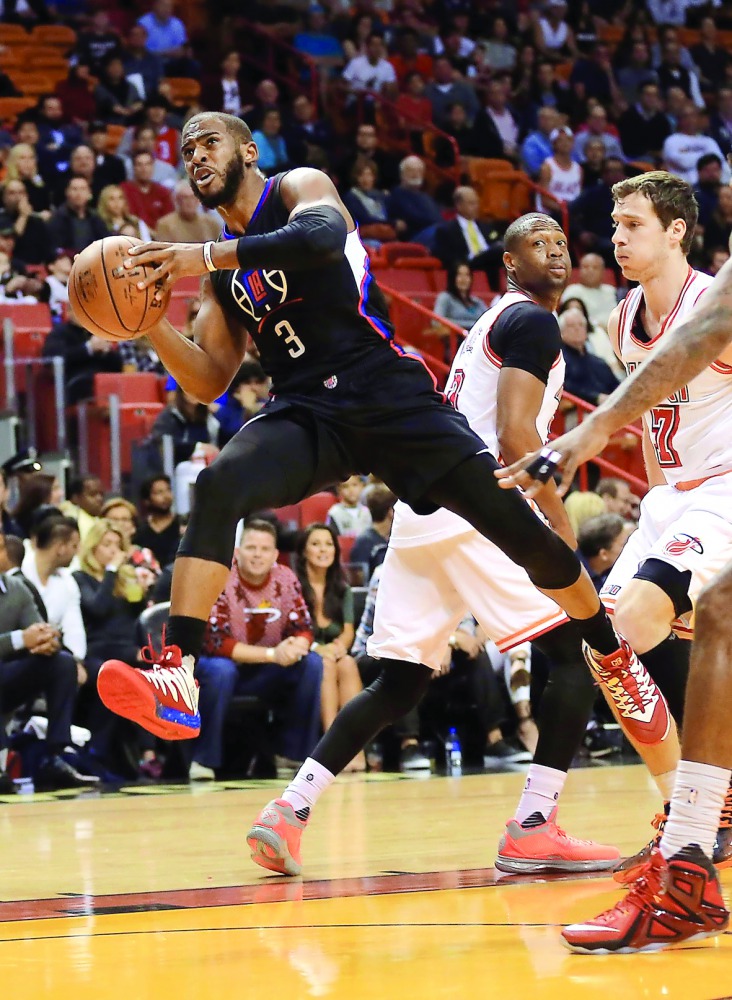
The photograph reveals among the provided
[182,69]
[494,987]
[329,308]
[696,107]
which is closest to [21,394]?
[182,69]

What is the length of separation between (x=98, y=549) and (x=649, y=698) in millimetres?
5257

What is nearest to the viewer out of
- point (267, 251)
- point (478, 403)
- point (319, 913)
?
point (319, 913)

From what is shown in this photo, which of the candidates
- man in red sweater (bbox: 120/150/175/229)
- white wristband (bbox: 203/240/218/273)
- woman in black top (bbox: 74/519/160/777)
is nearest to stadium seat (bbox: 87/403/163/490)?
woman in black top (bbox: 74/519/160/777)

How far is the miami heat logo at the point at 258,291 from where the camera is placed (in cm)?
470

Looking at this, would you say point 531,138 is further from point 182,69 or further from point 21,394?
point 21,394

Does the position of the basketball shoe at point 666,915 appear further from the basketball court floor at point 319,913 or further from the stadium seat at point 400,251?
the stadium seat at point 400,251

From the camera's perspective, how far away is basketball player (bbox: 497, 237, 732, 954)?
340 cm

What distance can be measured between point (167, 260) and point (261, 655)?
15.1ft

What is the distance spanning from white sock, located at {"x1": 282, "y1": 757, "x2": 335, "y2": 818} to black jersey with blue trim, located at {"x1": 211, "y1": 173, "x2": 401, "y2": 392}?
126cm

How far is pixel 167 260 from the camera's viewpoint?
→ 4379 mm

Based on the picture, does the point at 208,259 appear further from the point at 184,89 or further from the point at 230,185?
the point at 184,89

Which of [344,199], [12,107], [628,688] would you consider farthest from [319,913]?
[12,107]

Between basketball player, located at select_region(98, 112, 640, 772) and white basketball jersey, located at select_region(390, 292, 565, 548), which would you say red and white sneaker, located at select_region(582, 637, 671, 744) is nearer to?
basketball player, located at select_region(98, 112, 640, 772)

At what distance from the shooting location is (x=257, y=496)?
14.5 feet
